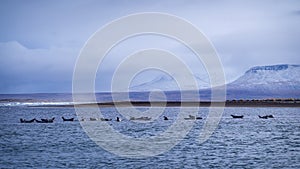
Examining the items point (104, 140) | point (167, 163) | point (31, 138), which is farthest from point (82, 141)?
point (167, 163)

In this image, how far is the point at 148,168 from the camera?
2969 cm

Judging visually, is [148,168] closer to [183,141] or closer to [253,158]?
[253,158]

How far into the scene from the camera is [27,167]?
29.9m

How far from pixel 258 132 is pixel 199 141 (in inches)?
478

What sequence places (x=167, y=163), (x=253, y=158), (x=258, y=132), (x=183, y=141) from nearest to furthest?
(x=167, y=163) < (x=253, y=158) < (x=183, y=141) < (x=258, y=132)

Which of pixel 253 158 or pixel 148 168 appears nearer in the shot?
pixel 148 168

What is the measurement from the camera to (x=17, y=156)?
34.8 meters

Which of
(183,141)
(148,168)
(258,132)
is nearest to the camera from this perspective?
(148,168)

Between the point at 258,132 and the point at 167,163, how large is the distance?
2568 cm

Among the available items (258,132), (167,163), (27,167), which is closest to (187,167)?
(167,163)

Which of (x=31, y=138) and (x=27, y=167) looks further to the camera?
(x=31, y=138)

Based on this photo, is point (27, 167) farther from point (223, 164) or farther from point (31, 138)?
point (31, 138)

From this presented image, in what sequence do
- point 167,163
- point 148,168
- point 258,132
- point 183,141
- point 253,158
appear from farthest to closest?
point 258,132, point 183,141, point 253,158, point 167,163, point 148,168

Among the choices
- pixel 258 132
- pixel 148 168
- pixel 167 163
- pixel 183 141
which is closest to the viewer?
pixel 148 168
